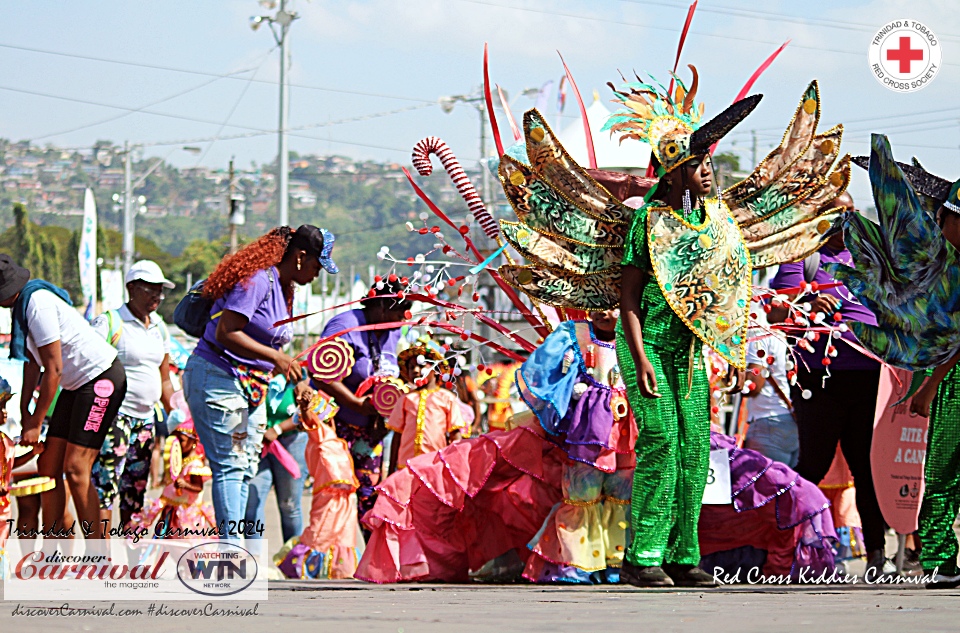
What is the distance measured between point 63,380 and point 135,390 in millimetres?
999

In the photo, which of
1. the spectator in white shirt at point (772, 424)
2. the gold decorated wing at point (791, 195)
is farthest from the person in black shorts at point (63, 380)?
the spectator in white shirt at point (772, 424)

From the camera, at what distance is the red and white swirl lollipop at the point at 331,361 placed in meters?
7.25

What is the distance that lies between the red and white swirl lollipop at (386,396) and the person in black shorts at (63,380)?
4.74 ft

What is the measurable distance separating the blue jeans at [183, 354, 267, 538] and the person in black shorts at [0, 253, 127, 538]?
0.58 m

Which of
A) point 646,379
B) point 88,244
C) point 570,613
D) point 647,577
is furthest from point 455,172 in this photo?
point 88,244

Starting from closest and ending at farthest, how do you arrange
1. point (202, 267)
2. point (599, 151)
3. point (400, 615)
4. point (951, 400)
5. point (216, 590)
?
point (400, 615) → point (216, 590) → point (951, 400) → point (599, 151) → point (202, 267)

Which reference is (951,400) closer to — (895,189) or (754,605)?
(895,189)

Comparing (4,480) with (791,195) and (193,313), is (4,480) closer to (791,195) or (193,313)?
(193,313)

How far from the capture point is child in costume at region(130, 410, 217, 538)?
7.61 meters

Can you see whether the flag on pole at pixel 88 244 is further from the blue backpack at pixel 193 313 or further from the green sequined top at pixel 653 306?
the green sequined top at pixel 653 306

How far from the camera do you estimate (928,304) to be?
5203mm

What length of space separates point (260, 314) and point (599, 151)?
764 centimetres

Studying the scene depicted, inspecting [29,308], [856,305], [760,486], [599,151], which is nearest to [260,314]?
[29,308]

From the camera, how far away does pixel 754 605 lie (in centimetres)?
419
